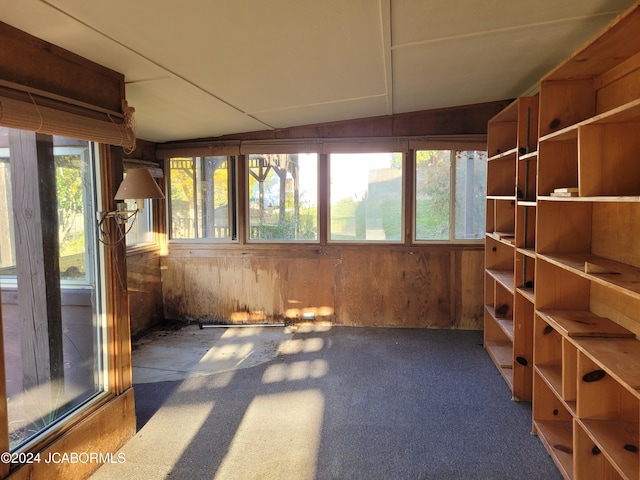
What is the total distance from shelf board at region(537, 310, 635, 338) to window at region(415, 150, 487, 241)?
2142mm

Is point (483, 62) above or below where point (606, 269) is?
above

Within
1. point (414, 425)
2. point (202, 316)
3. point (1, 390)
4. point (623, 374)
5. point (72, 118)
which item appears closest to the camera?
point (623, 374)

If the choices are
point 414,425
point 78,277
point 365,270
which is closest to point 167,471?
point 78,277

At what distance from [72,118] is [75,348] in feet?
4.14

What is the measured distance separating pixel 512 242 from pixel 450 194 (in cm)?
143

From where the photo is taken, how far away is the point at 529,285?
2.72 metres

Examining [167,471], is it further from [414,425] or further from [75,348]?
[414,425]

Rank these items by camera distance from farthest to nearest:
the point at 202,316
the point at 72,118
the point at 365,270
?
the point at 202,316
the point at 365,270
the point at 72,118

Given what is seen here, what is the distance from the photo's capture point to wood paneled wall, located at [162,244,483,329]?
171 inches

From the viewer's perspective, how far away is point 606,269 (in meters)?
1.74

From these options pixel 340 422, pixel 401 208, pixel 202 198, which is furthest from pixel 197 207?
pixel 340 422

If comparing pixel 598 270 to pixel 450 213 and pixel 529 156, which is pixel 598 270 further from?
pixel 450 213

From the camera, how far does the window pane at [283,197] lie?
178 inches

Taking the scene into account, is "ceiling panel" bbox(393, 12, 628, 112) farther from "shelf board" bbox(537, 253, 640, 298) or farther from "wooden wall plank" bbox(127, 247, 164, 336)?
"wooden wall plank" bbox(127, 247, 164, 336)
